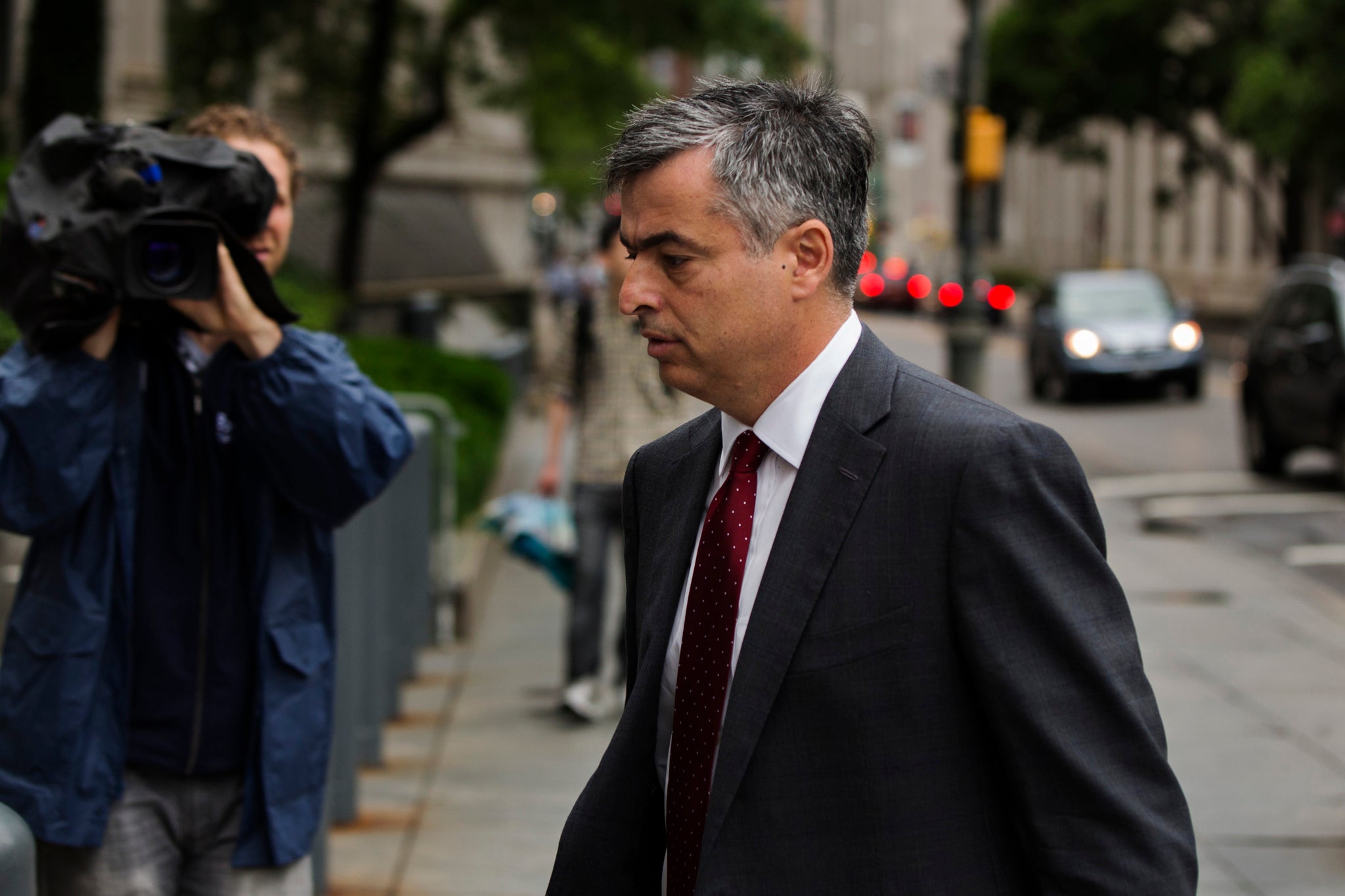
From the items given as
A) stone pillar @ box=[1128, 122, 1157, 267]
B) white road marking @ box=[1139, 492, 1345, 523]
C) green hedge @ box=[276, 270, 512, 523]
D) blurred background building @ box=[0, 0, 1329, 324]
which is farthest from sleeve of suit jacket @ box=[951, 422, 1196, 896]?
stone pillar @ box=[1128, 122, 1157, 267]

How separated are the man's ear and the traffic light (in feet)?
53.5

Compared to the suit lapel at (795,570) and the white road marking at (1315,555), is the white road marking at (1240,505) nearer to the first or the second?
the white road marking at (1315,555)

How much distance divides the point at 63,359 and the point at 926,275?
5737 centimetres

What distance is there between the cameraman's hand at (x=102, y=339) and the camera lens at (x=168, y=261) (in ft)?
0.38

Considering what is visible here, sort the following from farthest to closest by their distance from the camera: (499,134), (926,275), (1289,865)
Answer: (926,275)
(499,134)
(1289,865)

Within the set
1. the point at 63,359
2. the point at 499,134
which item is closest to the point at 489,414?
the point at 63,359

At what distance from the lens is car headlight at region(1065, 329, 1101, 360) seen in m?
21.6

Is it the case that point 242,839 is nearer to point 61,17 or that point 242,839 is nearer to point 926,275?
point 61,17

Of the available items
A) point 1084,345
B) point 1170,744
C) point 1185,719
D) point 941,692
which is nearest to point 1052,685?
point 941,692

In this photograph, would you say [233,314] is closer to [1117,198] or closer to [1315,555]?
[1315,555]

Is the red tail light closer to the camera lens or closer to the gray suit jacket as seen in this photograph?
the camera lens

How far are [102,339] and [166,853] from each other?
0.89m

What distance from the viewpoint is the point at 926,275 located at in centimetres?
5912

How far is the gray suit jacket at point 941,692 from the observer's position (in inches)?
74.7
